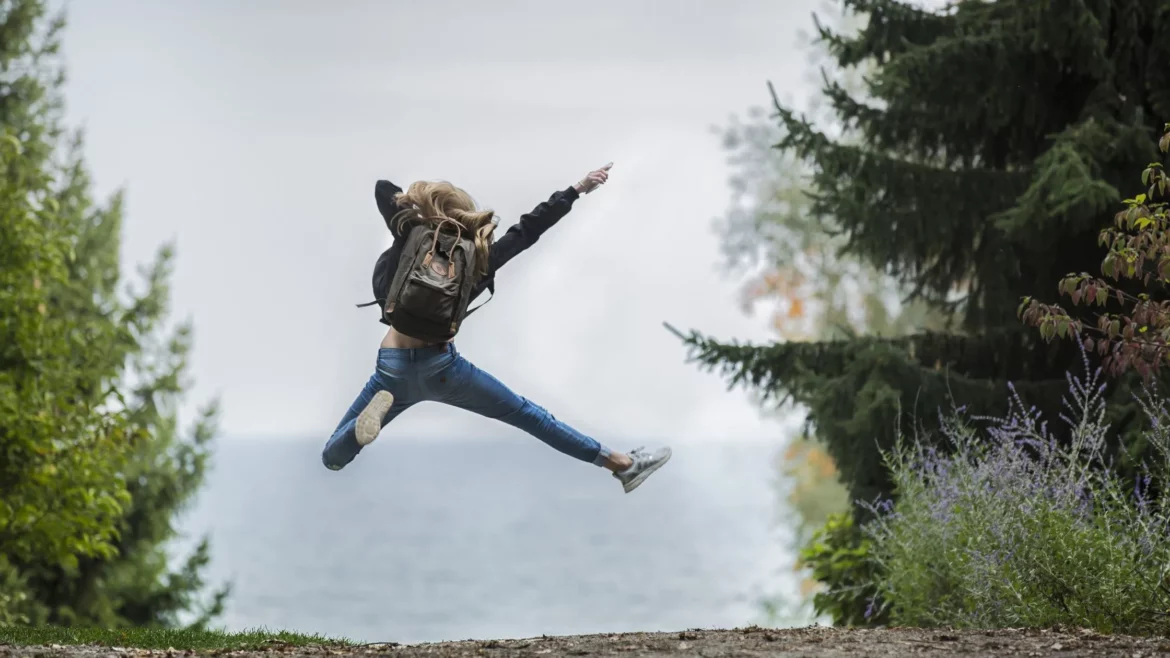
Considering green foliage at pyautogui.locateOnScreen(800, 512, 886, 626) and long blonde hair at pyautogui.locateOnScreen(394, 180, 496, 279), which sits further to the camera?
green foliage at pyautogui.locateOnScreen(800, 512, 886, 626)

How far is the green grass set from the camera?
6.64 meters

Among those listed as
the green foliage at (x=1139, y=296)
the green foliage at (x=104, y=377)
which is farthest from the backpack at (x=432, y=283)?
the green foliage at (x=104, y=377)

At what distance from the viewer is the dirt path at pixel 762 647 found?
529cm

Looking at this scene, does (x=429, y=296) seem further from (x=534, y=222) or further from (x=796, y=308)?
(x=796, y=308)

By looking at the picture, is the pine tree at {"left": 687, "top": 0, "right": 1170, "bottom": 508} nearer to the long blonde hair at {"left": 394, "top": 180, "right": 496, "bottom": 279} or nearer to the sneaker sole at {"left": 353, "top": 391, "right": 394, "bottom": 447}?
the long blonde hair at {"left": 394, "top": 180, "right": 496, "bottom": 279}

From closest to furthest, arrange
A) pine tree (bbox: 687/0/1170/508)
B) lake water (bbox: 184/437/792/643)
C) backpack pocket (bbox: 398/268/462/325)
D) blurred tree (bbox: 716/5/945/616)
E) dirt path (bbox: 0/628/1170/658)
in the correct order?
dirt path (bbox: 0/628/1170/658) → backpack pocket (bbox: 398/268/462/325) → pine tree (bbox: 687/0/1170/508) → blurred tree (bbox: 716/5/945/616) → lake water (bbox: 184/437/792/643)

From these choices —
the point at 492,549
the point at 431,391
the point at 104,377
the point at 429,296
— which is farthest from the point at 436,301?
the point at 492,549

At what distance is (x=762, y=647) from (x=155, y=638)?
3709 mm

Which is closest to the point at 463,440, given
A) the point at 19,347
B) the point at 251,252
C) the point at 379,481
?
the point at 379,481

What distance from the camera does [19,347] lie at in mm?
10117

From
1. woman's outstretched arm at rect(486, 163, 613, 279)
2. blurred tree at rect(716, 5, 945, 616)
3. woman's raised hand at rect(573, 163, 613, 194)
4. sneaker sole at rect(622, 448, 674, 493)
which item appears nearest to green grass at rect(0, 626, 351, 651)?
sneaker sole at rect(622, 448, 674, 493)

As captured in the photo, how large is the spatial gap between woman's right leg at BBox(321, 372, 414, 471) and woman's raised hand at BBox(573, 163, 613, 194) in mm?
1345

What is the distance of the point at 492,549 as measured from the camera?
6631cm

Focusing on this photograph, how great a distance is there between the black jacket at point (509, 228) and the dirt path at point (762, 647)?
169 cm
